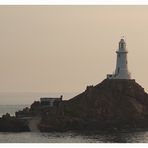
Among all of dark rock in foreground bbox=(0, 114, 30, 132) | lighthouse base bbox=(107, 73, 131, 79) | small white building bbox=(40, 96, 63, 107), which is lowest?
dark rock in foreground bbox=(0, 114, 30, 132)

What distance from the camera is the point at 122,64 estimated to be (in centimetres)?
2322

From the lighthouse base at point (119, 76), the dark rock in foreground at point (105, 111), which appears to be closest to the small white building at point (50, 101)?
the dark rock in foreground at point (105, 111)

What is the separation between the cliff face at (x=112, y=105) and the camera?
992 inches

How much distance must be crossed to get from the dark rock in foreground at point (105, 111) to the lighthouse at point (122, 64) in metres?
0.66

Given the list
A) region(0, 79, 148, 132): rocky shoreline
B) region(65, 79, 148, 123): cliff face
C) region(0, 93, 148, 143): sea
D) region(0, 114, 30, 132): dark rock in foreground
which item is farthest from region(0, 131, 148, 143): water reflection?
region(65, 79, 148, 123): cliff face

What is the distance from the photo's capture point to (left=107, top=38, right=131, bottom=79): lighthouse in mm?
22516

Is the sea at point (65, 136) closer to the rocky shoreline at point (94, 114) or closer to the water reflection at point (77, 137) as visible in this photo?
the water reflection at point (77, 137)

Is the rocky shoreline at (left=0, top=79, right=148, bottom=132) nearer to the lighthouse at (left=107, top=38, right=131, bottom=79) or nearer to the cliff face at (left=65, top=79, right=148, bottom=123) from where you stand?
the cliff face at (left=65, top=79, right=148, bottom=123)

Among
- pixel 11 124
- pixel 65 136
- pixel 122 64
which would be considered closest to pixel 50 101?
pixel 65 136

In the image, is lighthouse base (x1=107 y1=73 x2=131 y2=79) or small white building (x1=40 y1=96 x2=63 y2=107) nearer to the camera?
small white building (x1=40 y1=96 x2=63 y2=107)

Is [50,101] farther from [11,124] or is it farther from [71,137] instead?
[11,124]

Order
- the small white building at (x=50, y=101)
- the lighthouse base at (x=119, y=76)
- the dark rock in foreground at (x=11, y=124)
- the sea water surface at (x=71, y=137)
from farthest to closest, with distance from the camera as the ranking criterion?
1. the dark rock in foreground at (x=11, y=124)
2. the lighthouse base at (x=119, y=76)
3. the small white building at (x=50, y=101)
4. the sea water surface at (x=71, y=137)

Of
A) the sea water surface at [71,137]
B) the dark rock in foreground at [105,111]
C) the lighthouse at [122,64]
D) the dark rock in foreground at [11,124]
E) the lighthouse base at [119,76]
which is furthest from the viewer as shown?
the dark rock in foreground at [105,111]

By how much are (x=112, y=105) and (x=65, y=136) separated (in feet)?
6.35
